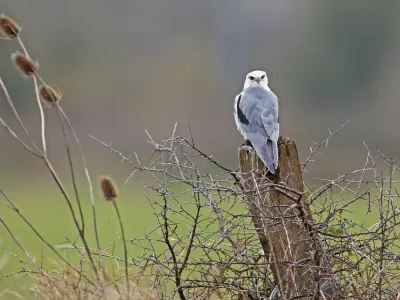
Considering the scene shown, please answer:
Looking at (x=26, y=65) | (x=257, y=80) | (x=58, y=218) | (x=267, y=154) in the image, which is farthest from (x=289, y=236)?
(x=58, y=218)

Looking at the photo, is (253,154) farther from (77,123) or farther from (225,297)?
(77,123)

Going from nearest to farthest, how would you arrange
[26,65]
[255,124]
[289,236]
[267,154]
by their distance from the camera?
1. [26,65]
2. [289,236]
3. [267,154]
4. [255,124]

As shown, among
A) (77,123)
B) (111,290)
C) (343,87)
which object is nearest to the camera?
(111,290)

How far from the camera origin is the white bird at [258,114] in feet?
17.9

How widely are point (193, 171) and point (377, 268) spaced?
947 millimetres

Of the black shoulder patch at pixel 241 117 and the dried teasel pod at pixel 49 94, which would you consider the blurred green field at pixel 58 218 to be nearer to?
the black shoulder patch at pixel 241 117

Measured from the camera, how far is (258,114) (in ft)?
19.4

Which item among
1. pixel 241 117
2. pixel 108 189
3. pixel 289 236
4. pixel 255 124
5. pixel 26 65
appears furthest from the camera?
pixel 241 117

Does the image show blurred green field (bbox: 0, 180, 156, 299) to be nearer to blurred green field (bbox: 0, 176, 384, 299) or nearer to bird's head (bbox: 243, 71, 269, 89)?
blurred green field (bbox: 0, 176, 384, 299)

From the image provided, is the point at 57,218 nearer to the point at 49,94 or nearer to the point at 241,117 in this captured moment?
the point at 241,117

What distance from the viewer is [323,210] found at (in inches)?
169

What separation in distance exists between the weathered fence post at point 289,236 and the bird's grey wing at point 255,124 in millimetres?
581

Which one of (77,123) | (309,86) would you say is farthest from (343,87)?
(77,123)

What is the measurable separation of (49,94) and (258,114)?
2613 millimetres
